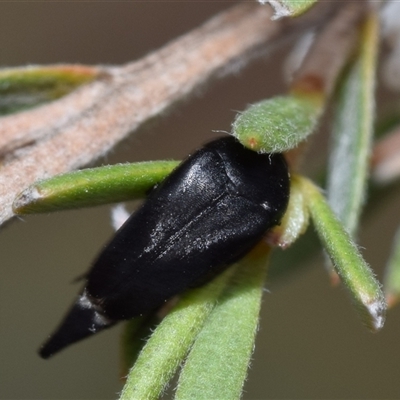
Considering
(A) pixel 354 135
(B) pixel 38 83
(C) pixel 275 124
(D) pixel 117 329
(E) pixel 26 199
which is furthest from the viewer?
(D) pixel 117 329

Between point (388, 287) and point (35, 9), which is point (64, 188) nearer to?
point (388, 287)

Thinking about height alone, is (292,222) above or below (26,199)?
below

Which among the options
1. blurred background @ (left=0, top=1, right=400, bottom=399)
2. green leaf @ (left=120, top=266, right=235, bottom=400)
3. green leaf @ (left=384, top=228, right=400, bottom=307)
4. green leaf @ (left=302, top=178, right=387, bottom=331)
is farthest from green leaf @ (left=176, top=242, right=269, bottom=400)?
blurred background @ (left=0, top=1, right=400, bottom=399)

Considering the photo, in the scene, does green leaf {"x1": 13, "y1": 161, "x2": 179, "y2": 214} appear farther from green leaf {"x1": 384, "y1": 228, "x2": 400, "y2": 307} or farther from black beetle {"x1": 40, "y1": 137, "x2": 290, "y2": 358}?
green leaf {"x1": 384, "y1": 228, "x2": 400, "y2": 307}

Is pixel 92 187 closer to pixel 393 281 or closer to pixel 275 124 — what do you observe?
pixel 275 124

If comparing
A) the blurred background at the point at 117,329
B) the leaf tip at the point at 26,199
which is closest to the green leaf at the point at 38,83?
the leaf tip at the point at 26,199

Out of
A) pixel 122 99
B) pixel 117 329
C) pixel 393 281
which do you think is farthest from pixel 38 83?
pixel 117 329
